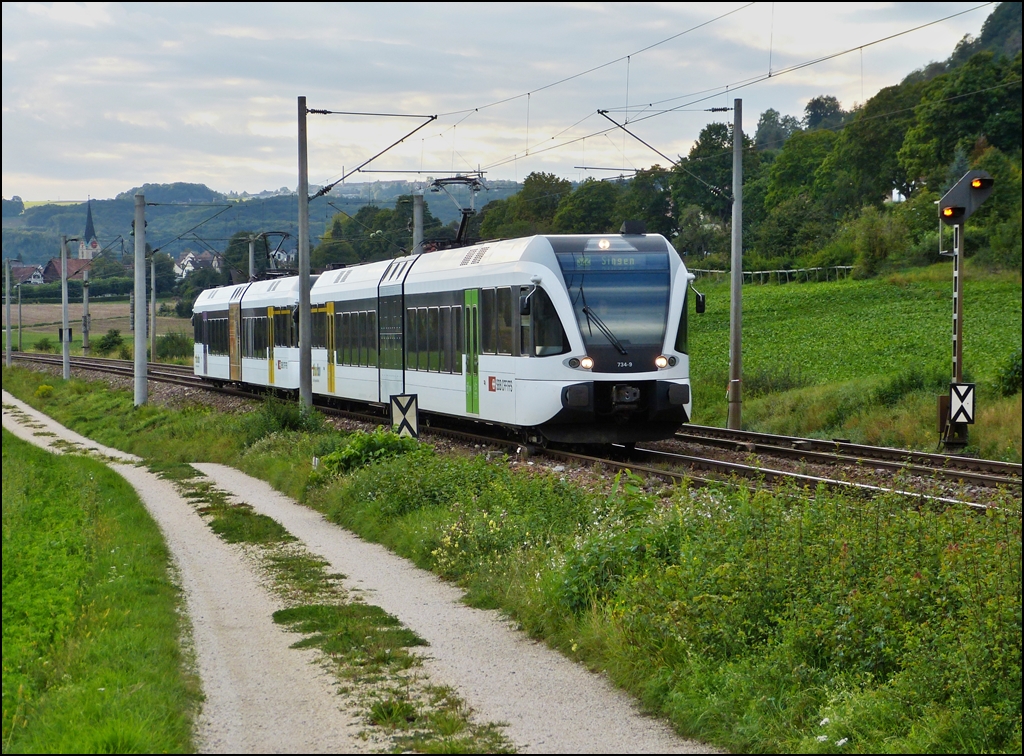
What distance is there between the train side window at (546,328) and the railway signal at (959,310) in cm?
648

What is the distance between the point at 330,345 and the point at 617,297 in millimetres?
14779

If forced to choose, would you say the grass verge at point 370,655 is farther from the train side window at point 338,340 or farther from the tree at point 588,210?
the tree at point 588,210

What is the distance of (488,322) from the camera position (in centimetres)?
2183

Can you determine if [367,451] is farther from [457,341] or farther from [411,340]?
[411,340]

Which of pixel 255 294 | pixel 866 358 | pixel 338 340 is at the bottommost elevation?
pixel 866 358

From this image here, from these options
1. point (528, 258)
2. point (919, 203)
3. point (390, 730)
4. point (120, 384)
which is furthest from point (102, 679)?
point (919, 203)

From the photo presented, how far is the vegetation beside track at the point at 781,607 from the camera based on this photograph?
685 centimetres

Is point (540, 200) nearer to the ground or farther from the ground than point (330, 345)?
farther from the ground

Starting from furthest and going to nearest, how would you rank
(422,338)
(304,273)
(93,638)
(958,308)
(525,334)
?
(304,273) < (422,338) < (958,308) < (525,334) < (93,638)

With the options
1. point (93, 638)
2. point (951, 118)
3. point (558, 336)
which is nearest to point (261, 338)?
point (558, 336)

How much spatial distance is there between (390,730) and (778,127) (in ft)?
644

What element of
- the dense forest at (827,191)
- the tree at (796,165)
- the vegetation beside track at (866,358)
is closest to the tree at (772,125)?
the dense forest at (827,191)

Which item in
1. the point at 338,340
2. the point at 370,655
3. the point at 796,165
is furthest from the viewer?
the point at 796,165

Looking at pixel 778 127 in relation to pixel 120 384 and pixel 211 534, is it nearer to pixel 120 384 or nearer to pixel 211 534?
pixel 120 384
